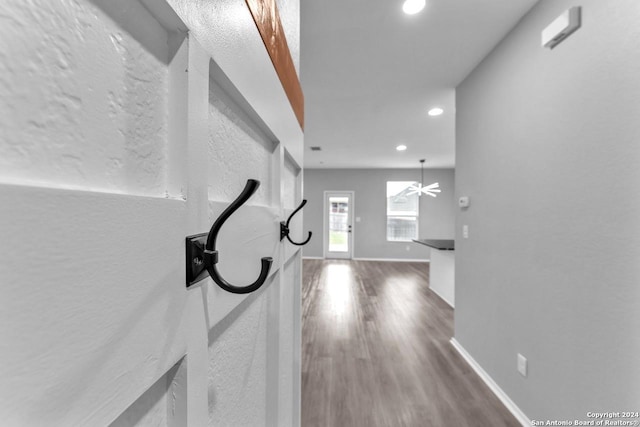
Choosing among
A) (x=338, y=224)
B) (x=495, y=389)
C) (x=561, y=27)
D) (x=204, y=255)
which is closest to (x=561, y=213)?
(x=561, y=27)

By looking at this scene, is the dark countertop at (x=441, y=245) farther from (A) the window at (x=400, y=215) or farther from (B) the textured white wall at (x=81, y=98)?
(B) the textured white wall at (x=81, y=98)

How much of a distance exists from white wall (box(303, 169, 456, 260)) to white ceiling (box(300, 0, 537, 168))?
132 inches

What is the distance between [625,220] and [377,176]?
652 cm

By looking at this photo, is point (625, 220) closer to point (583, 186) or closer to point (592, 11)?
point (583, 186)

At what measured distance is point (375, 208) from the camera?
7535mm

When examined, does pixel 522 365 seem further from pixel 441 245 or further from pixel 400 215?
pixel 400 215

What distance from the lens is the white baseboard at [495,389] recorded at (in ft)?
5.41

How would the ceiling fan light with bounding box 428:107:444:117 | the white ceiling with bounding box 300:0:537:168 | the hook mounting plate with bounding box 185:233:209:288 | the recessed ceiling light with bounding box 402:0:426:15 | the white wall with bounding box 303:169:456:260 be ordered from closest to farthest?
the hook mounting plate with bounding box 185:233:209:288, the recessed ceiling light with bounding box 402:0:426:15, the white ceiling with bounding box 300:0:537:168, the ceiling fan light with bounding box 428:107:444:117, the white wall with bounding box 303:169:456:260

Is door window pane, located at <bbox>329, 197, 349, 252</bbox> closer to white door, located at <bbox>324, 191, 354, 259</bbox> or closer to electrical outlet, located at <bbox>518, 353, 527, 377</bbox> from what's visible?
white door, located at <bbox>324, 191, 354, 259</bbox>

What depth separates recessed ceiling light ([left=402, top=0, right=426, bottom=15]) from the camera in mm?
1566

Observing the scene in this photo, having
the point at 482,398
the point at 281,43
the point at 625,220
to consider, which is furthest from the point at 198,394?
the point at 482,398

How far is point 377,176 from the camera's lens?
7.52 m

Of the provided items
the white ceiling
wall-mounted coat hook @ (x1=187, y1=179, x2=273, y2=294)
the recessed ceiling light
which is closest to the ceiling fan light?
the white ceiling

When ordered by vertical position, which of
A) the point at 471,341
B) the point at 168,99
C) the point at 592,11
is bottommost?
the point at 471,341
